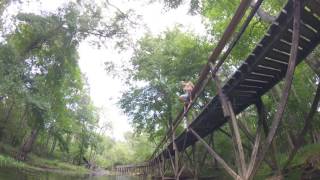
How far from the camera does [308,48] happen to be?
5.99 metres

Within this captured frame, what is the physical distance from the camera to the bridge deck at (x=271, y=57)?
16.7 ft

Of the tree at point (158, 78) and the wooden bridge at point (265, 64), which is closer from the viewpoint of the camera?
the wooden bridge at point (265, 64)

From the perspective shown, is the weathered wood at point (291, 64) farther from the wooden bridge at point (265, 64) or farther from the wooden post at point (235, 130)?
the wooden post at point (235, 130)

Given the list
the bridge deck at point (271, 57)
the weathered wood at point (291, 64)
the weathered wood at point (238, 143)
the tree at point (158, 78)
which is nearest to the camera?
the weathered wood at point (291, 64)

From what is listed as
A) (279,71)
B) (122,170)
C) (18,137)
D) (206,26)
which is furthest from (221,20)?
(122,170)

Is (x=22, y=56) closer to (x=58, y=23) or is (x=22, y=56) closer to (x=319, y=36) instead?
(x=58, y=23)

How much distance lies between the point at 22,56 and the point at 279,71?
18.2 metres

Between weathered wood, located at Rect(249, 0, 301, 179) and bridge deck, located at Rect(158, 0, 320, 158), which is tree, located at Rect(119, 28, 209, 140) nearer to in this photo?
bridge deck, located at Rect(158, 0, 320, 158)

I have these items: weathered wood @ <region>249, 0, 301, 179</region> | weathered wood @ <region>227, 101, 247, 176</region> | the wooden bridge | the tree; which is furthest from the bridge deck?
→ the tree

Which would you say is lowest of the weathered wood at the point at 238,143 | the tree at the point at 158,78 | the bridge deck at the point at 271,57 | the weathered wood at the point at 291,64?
→ the weathered wood at the point at 238,143

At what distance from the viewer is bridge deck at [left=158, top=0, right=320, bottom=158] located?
5.09 metres

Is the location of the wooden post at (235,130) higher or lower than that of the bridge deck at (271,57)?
lower

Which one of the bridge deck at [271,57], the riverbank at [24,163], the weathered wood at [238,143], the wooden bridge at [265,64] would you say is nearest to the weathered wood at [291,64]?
the wooden bridge at [265,64]

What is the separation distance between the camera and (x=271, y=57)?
614 cm
